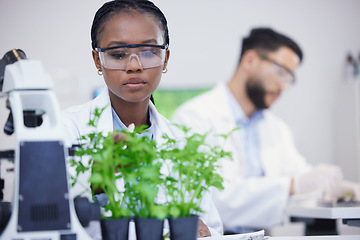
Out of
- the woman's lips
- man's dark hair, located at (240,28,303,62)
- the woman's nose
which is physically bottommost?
the woman's lips

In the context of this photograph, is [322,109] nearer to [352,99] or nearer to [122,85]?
[352,99]

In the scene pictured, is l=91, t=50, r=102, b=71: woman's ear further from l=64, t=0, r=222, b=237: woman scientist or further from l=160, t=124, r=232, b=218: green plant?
l=160, t=124, r=232, b=218: green plant

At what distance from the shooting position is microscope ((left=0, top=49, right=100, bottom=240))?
0.86 m

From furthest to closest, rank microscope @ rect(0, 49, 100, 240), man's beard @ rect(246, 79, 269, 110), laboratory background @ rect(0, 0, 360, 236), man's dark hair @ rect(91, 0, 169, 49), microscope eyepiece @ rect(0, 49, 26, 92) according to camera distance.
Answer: laboratory background @ rect(0, 0, 360, 236), man's beard @ rect(246, 79, 269, 110), man's dark hair @ rect(91, 0, 169, 49), microscope eyepiece @ rect(0, 49, 26, 92), microscope @ rect(0, 49, 100, 240)

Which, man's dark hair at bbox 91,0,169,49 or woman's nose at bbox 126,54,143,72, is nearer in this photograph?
woman's nose at bbox 126,54,143,72

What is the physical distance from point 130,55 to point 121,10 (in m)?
0.17

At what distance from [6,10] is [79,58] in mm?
2487

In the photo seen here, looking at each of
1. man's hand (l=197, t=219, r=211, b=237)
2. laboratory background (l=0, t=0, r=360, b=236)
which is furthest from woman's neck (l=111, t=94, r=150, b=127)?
laboratory background (l=0, t=0, r=360, b=236)

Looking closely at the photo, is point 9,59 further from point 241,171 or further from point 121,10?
point 241,171

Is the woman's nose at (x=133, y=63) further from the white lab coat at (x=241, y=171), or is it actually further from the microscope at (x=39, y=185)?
the white lab coat at (x=241, y=171)

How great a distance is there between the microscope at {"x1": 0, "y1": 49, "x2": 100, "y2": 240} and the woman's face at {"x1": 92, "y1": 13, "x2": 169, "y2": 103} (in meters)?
0.42

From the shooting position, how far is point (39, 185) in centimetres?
87

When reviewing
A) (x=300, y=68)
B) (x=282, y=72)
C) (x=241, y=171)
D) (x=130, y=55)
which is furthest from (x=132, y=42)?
(x=300, y=68)

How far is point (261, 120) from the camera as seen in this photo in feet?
13.6
